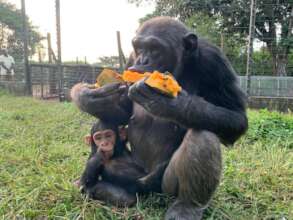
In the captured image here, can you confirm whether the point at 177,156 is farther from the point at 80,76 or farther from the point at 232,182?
the point at 80,76

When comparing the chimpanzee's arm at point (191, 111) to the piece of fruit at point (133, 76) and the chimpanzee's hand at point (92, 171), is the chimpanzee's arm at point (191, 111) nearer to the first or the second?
the piece of fruit at point (133, 76)

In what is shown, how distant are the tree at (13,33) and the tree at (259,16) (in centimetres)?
541

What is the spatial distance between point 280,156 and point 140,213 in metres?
2.15

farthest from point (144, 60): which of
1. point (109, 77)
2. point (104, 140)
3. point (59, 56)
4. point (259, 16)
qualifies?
point (259, 16)

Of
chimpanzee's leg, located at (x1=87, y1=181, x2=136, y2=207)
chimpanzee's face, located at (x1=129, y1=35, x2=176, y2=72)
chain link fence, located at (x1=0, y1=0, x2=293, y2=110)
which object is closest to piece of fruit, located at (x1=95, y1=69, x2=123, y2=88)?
chimpanzee's face, located at (x1=129, y1=35, x2=176, y2=72)

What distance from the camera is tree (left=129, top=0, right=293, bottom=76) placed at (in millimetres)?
10164

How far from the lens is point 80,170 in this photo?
11.4 ft

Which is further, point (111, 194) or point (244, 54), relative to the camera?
point (244, 54)

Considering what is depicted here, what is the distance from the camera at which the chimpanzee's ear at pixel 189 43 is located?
250 cm

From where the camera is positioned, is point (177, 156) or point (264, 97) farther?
point (264, 97)

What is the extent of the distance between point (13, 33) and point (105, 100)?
1844 cm

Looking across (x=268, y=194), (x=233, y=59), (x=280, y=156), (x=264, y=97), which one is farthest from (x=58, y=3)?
(x=268, y=194)

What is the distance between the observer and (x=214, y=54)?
247cm

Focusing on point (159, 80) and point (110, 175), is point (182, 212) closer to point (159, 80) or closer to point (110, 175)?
point (110, 175)
